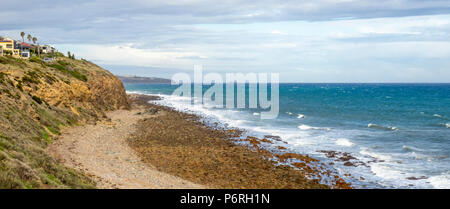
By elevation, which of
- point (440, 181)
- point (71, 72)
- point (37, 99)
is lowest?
point (440, 181)

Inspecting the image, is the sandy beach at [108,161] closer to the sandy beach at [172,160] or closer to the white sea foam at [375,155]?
the sandy beach at [172,160]

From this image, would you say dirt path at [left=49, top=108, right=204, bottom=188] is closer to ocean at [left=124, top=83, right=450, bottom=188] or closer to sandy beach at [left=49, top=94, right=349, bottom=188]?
sandy beach at [left=49, top=94, right=349, bottom=188]

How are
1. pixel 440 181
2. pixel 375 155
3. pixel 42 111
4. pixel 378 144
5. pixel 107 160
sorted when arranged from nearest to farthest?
pixel 440 181, pixel 107 160, pixel 375 155, pixel 42 111, pixel 378 144

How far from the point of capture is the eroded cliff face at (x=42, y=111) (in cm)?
A: 1397

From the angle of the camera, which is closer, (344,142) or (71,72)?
(344,142)

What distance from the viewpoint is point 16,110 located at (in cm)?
2761

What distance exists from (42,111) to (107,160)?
12.2 meters

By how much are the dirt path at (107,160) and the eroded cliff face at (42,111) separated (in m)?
1.22

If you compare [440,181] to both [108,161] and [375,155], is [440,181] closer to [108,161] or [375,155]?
[375,155]

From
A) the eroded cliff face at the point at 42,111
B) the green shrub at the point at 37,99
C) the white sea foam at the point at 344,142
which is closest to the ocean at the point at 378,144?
the white sea foam at the point at 344,142

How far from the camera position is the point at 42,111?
31.8 m

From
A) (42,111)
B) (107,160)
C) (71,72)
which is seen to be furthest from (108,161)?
(71,72)

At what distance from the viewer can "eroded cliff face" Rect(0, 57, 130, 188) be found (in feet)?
45.8
